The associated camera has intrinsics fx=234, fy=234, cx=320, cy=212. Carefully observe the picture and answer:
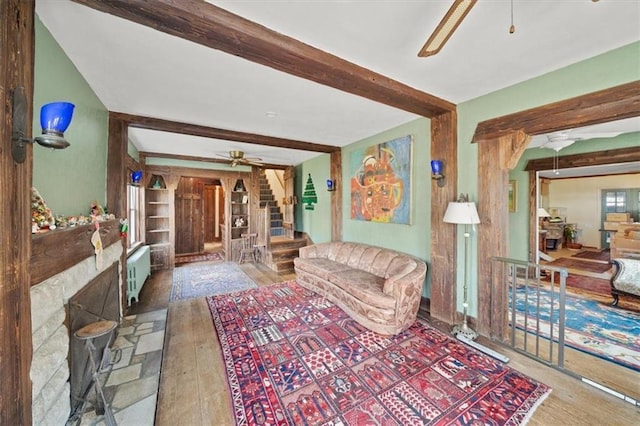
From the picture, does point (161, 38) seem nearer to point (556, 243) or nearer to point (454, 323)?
point (454, 323)

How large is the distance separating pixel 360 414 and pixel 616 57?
3450mm

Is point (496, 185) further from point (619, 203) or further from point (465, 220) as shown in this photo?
point (619, 203)

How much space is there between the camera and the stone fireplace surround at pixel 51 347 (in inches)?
49.3

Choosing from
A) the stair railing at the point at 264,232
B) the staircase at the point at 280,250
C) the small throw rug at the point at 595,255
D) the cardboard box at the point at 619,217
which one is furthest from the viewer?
the cardboard box at the point at 619,217

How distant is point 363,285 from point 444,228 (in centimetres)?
129

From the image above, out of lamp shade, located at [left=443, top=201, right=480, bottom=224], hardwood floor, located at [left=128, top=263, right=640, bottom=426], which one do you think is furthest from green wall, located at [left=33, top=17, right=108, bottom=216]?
lamp shade, located at [left=443, top=201, right=480, bottom=224]

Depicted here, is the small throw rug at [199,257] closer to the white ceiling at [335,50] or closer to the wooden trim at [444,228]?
the white ceiling at [335,50]

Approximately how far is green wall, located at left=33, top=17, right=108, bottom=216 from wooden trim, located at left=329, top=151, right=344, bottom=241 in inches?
150

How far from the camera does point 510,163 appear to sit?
2543 mm

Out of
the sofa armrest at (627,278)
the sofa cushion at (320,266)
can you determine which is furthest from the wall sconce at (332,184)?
the sofa armrest at (627,278)

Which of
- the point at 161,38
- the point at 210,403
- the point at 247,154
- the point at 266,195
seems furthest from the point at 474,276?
the point at 266,195

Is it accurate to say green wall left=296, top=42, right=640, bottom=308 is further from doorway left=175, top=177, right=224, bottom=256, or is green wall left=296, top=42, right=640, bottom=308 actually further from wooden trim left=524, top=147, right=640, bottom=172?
doorway left=175, top=177, right=224, bottom=256

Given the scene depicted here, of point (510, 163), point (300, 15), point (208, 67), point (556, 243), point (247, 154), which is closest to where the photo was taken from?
point (300, 15)

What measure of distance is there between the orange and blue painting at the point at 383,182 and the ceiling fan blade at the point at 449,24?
2.31m
